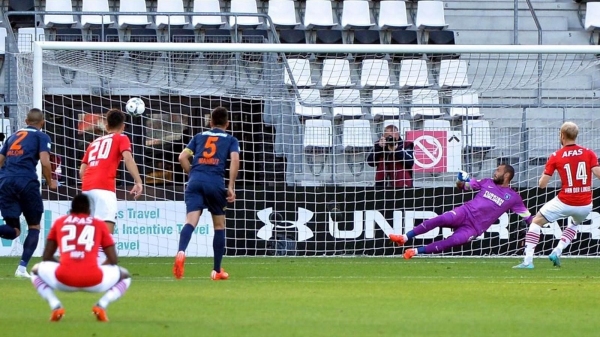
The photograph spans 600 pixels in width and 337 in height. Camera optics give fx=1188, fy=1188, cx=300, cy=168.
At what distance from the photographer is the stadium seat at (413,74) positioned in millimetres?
19203

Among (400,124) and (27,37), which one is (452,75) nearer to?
(400,124)

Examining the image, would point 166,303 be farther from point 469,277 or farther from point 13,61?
point 13,61

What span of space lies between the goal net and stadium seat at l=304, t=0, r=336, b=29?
3.85 meters

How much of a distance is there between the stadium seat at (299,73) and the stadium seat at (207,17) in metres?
3.46

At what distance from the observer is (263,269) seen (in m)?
14.1

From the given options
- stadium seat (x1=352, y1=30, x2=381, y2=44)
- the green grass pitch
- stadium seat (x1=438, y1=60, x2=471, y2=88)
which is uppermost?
stadium seat (x1=352, y1=30, x2=381, y2=44)

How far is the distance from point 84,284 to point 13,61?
13.2 metres

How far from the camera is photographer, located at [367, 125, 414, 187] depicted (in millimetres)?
18203

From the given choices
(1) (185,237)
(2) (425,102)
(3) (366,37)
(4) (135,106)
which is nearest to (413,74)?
(2) (425,102)

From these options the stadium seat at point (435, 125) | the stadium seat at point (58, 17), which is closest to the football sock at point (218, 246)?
the stadium seat at point (435, 125)

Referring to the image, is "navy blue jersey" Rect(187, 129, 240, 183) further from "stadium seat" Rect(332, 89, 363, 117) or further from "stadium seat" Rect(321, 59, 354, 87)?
"stadium seat" Rect(321, 59, 354, 87)

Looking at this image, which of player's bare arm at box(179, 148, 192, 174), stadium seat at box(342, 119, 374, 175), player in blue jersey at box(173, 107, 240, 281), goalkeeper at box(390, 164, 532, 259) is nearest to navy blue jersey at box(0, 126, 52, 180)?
player's bare arm at box(179, 148, 192, 174)

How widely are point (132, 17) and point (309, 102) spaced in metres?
5.60

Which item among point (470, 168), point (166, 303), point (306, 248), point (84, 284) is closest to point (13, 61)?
point (306, 248)
